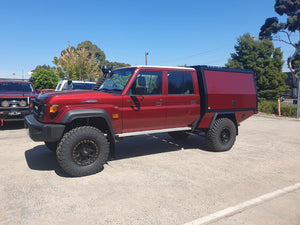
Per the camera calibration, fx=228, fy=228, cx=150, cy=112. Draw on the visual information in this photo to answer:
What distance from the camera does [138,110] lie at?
15.5 ft

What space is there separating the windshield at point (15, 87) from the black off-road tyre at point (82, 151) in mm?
6444

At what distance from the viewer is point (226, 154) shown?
5.80m

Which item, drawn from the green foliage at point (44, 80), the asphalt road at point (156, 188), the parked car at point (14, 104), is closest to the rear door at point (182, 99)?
the asphalt road at point (156, 188)

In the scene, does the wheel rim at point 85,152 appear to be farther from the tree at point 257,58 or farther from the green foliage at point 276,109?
the tree at point 257,58

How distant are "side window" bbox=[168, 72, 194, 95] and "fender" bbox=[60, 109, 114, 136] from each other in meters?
1.61

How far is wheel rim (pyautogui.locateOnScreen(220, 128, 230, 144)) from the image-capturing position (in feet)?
19.9

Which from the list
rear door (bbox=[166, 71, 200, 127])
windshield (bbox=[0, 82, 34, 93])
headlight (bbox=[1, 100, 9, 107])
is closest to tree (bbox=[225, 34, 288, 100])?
rear door (bbox=[166, 71, 200, 127])

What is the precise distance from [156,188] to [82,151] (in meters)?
1.53

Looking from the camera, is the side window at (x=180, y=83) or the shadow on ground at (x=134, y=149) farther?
the side window at (x=180, y=83)

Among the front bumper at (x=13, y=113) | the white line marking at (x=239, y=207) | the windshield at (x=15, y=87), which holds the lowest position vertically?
the white line marking at (x=239, y=207)

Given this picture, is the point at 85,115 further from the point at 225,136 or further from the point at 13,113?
the point at 13,113

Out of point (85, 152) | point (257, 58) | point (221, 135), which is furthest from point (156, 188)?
point (257, 58)

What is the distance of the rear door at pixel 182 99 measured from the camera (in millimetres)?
5176

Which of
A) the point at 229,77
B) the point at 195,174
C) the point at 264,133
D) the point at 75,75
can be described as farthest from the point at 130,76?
the point at 75,75
